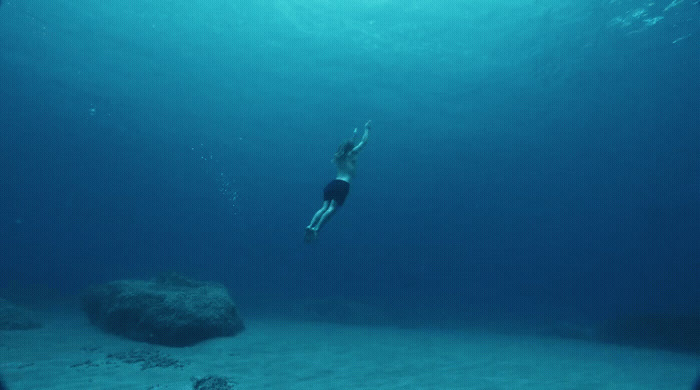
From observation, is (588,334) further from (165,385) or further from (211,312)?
(165,385)

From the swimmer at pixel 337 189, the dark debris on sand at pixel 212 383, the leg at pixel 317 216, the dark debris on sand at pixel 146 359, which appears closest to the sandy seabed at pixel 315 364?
the dark debris on sand at pixel 146 359

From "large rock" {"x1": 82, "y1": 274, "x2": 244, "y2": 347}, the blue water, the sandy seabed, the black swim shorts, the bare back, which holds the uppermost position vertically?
the blue water

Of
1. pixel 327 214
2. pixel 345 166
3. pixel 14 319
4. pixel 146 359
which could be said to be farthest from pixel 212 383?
pixel 14 319

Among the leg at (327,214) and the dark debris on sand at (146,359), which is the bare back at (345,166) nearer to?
the leg at (327,214)

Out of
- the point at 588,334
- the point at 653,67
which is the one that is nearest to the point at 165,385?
the point at 588,334

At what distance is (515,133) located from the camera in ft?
145

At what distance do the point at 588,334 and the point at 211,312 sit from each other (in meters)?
17.5

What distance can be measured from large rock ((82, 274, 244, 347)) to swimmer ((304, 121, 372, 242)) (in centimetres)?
436

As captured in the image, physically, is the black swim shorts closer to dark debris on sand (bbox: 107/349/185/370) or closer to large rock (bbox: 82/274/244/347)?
dark debris on sand (bbox: 107/349/185/370)

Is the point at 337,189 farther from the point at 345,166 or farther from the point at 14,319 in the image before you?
the point at 14,319

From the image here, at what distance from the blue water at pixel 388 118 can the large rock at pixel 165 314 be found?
422 inches

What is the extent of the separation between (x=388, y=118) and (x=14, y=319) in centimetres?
3386

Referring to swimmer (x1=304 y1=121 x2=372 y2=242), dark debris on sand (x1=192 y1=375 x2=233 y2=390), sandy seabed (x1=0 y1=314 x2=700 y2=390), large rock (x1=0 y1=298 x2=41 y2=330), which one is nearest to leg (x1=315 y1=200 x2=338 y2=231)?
swimmer (x1=304 y1=121 x2=372 y2=242)

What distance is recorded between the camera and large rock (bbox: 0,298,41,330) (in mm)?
10508
